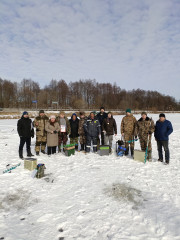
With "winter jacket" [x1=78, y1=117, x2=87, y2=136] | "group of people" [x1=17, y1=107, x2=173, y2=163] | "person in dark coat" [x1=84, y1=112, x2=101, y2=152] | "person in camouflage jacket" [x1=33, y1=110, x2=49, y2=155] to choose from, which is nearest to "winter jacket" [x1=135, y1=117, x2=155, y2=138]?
"group of people" [x1=17, y1=107, x2=173, y2=163]

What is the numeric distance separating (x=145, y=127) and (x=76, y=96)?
66303 mm

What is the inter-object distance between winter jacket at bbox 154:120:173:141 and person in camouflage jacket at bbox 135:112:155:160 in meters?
0.22

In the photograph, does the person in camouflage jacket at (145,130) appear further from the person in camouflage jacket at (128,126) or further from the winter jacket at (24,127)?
the winter jacket at (24,127)

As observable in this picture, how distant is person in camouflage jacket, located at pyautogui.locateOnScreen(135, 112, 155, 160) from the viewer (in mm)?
6065

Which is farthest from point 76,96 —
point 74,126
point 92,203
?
point 92,203

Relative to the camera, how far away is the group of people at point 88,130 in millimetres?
5960

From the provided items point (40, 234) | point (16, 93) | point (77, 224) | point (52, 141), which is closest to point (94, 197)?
point (77, 224)

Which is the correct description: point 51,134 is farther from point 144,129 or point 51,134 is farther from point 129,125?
point 144,129

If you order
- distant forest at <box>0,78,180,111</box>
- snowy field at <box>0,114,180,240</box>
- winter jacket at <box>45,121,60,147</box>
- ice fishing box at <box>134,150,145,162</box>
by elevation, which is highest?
distant forest at <box>0,78,180,111</box>

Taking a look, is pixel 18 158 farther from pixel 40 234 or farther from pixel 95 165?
pixel 40 234

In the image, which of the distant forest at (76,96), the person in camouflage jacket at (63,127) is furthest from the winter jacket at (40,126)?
the distant forest at (76,96)

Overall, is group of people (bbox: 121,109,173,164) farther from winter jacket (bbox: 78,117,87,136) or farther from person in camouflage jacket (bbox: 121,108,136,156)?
winter jacket (bbox: 78,117,87,136)

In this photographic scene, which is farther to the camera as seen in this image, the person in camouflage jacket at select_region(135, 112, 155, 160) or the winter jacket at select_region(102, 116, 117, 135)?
the winter jacket at select_region(102, 116, 117, 135)

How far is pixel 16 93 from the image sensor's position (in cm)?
6188
